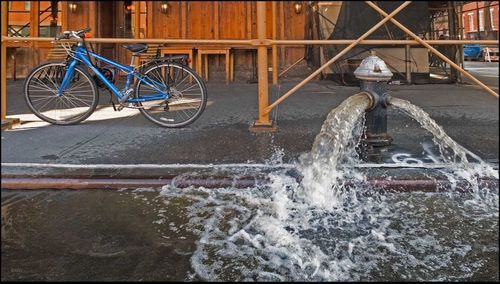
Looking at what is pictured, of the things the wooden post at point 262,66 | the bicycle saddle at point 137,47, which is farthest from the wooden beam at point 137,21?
the wooden post at point 262,66

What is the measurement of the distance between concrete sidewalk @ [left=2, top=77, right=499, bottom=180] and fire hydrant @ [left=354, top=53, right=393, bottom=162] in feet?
0.67

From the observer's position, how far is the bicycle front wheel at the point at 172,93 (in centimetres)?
529

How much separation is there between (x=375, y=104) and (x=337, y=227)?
5.86ft

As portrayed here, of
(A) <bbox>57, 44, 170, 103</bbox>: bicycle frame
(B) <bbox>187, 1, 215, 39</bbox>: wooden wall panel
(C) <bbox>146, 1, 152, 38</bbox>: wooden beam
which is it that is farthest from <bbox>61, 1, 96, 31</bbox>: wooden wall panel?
(A) <bbox>57, 44, 170, 103</bbox>: bicycle frame

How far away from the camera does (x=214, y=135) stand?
514 centimetres

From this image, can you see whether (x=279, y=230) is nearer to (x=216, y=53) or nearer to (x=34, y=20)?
(x=216, y=53)

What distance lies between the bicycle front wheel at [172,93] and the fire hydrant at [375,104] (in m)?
1.85

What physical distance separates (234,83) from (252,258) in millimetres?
8451

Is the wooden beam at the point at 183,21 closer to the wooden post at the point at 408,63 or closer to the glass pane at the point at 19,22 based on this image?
the glass pane at the point at 19,22

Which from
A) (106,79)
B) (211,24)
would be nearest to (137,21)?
(211,24)

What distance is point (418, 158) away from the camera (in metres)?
4.24

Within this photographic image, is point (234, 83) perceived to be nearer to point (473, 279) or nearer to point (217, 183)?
point (217, 183)

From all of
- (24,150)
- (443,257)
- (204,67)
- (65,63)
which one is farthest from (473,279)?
(204,67)

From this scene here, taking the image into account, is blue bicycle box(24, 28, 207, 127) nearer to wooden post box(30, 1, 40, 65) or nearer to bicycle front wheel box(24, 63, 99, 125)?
bicycle front wheel box(24, 63, 99, 125)
